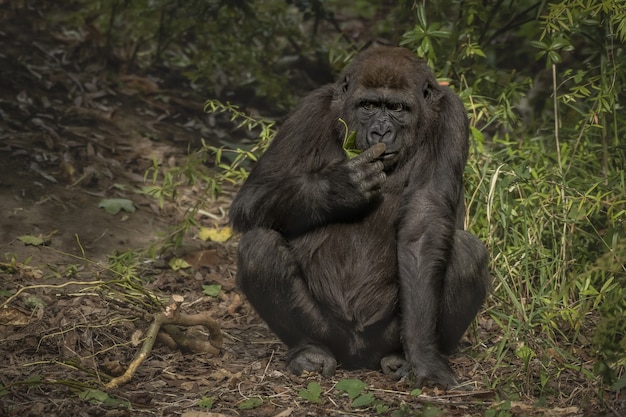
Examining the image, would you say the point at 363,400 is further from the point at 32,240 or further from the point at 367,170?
the point at 32,240

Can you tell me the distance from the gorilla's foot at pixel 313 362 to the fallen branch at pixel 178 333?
1.74ft

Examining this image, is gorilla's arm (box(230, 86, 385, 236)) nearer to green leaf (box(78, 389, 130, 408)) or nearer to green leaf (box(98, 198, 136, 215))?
green leaf (box(78, 389, 130, 408))

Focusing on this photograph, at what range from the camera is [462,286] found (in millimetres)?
5688

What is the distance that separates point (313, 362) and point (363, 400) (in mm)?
694

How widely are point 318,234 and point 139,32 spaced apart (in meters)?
5.14

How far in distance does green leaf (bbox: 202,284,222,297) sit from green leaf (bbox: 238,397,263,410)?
2.10 meters

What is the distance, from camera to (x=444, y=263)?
5578 mm

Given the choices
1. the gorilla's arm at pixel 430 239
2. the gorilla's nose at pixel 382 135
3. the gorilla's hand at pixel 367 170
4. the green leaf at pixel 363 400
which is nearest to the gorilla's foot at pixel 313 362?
the gorilla's arm at pixel 430 239

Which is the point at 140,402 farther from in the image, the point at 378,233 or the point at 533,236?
the point at 533,236

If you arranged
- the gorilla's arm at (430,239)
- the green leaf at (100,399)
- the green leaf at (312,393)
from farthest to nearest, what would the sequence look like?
the gorilla's arm at (430,239)
the green leaf at (312,393)
the green leaf at (100,399)

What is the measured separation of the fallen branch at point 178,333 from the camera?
5.64m

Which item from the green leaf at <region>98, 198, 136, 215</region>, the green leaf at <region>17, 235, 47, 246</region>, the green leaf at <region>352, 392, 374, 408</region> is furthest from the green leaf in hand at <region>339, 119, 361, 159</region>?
the green leaf at <region>98, 198, 136, 215</region>

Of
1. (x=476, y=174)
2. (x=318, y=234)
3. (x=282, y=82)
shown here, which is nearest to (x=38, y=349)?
(x=318, y=234)

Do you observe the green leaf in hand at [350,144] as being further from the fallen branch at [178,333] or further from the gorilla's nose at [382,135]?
the fallen branch at [178,333]
